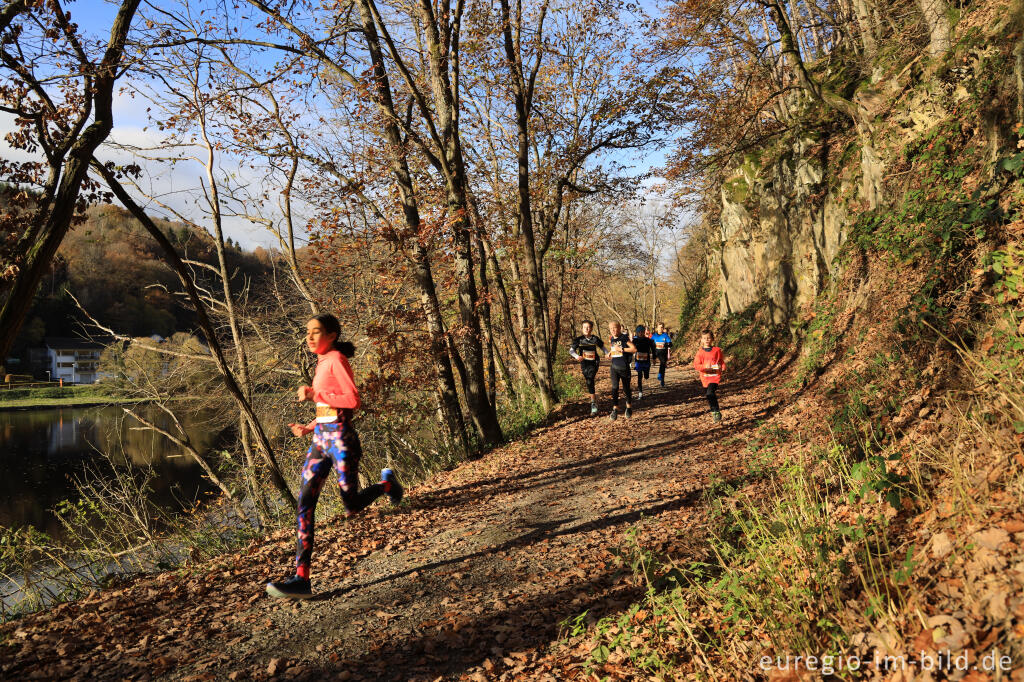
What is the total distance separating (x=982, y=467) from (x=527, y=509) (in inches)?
184

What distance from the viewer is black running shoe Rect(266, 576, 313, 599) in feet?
15.0

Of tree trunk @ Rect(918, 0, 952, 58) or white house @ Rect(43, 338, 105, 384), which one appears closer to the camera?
tree trunk @ Rect(918, 0, 952, 58)

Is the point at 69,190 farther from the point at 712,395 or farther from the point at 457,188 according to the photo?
the point at 712,395

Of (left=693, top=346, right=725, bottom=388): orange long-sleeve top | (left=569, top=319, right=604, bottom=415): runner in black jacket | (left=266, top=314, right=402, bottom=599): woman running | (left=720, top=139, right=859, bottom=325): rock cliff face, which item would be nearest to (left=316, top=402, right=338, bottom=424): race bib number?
(left=266, top=314, right=402, bottom=599): woman running

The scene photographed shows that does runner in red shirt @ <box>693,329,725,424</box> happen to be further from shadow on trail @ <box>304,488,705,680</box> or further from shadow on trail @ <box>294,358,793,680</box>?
shadow on trail @ <box>304,488,705,680</box>

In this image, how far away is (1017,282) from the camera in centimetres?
514

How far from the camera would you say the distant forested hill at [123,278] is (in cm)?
1505

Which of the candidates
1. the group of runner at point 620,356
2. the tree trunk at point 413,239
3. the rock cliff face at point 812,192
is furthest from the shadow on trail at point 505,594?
the rock cliff face at point 812,192

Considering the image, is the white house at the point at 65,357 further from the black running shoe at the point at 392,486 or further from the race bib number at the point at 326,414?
the race bib number at the point at 326,414

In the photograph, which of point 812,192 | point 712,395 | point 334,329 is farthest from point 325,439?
point 812,192

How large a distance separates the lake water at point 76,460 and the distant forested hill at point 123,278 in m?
4.11

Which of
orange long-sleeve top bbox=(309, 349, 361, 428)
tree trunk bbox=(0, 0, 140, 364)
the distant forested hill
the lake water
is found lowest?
→ the lake water

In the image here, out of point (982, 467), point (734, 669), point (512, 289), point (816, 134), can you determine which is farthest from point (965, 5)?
point (512, 289)

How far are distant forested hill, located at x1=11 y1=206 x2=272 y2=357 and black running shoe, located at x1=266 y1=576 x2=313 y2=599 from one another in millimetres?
7472
